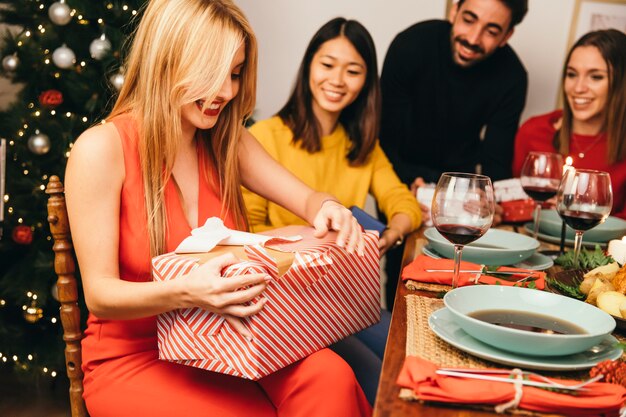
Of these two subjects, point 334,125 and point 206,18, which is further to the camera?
point 334,125

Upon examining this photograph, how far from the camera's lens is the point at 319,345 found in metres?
1.29

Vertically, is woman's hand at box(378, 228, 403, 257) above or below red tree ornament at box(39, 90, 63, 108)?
below

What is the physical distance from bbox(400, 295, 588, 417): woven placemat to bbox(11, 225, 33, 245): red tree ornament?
75.9 inches

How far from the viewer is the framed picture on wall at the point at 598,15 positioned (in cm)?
354

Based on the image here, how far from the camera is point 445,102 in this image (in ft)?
9.94

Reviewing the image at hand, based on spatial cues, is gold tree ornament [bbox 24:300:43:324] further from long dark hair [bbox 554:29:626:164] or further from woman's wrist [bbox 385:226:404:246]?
long dark hair [bbox 554:29:626:164]

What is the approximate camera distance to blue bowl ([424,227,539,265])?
1.44 m

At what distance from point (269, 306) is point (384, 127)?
210cm

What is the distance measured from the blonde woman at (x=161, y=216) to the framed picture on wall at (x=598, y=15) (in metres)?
2.68

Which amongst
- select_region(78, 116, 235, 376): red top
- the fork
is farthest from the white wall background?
the fork

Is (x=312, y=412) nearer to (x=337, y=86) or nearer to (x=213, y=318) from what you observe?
(x=213, y=318)

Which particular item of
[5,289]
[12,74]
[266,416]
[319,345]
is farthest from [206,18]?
[5,289]

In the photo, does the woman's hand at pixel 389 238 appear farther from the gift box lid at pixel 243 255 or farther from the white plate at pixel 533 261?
the gift box lid at pixel 243 255

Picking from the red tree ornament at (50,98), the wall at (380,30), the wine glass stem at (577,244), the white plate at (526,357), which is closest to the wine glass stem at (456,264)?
the white plate at (526,357)
